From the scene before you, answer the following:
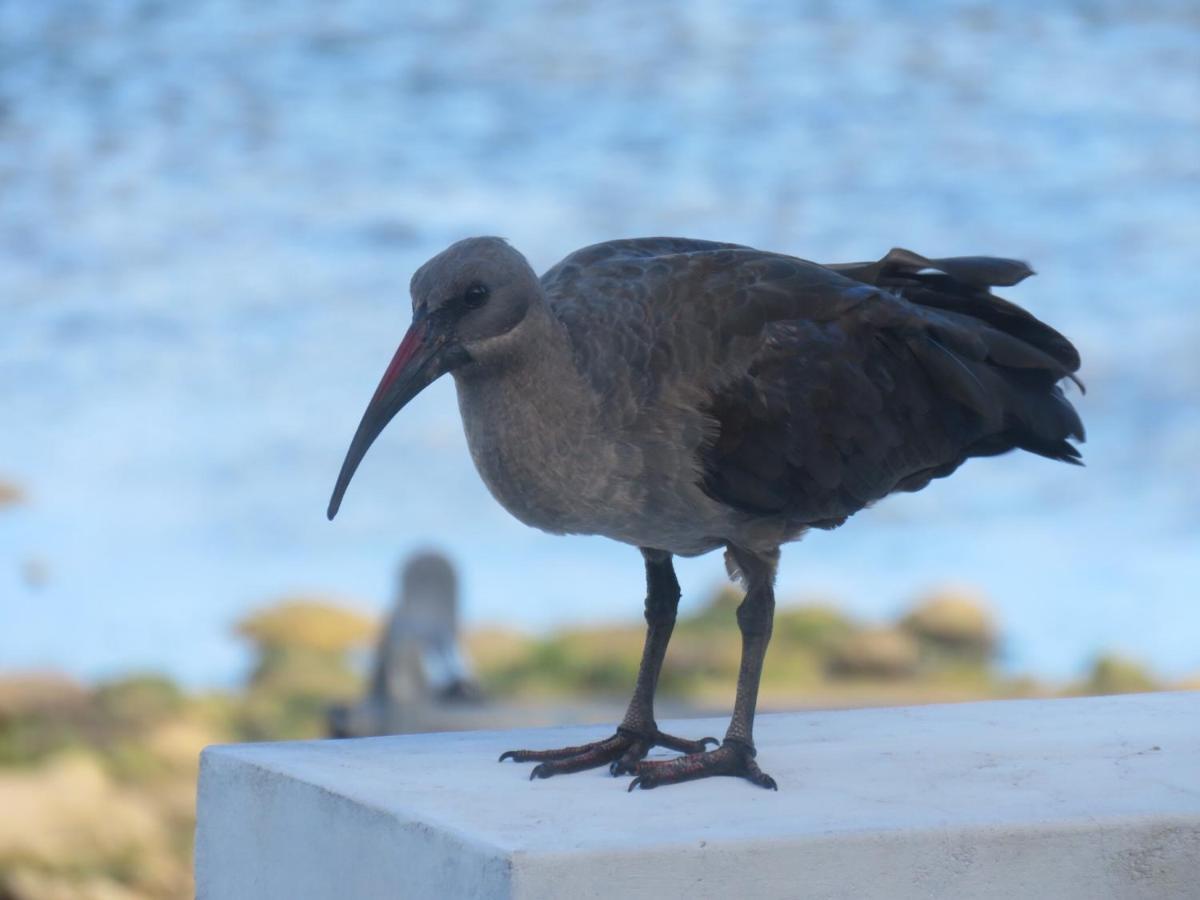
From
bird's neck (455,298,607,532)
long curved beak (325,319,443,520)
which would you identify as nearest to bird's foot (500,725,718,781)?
bird's neck (455,298,607,532)

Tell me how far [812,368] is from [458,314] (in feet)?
2.57

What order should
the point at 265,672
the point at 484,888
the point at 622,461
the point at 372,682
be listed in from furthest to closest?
the point at 265,672 < the point at 372,682 < the point at 622,461 < the point at 484,888

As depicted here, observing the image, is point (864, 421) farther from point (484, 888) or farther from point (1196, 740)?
point (484, 888)

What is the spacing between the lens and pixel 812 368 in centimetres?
370

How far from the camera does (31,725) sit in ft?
37.1

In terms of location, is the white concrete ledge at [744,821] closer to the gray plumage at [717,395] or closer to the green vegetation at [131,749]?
the gray plumage at [717,395]

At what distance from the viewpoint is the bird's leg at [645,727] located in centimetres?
373

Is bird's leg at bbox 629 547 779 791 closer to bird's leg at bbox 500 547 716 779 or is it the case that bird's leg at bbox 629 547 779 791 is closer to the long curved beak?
bird's leg at bbox 500 547 716 779

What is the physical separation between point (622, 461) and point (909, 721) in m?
1.20

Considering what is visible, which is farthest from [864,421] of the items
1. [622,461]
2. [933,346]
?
[622,461]

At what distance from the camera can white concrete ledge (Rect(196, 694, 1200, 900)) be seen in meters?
2.97

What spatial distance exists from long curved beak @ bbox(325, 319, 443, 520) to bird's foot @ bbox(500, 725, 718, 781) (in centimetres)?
71

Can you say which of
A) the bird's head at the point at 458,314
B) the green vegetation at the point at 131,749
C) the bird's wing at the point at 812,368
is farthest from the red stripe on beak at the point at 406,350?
the green vegetation at the point at 131,749

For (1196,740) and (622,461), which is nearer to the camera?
(622,461)
